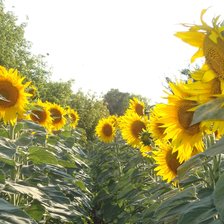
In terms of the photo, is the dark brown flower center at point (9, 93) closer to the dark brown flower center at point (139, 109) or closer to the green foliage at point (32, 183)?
the green foliage at point (32, 183)

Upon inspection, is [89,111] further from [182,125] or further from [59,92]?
[182,125]

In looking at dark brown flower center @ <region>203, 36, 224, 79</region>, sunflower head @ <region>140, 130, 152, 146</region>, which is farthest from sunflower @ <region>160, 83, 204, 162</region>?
sunflower head @ <region>140, 130, 152, 146</region>

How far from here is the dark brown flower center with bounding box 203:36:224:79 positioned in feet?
3.51

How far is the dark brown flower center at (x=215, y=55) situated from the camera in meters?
1.07

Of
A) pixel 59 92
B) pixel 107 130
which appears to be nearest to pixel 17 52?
pixel 59 92

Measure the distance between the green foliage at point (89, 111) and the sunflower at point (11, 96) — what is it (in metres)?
14.6

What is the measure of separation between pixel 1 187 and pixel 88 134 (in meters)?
16.6

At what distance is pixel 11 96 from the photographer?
3.33 metres

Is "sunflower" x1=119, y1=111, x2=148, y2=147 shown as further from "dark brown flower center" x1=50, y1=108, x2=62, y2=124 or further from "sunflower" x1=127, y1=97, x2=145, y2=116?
"dark brown flower center" x1=50, y1=108, x2=62, y2=124

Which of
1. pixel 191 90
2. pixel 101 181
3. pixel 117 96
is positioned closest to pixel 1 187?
pixel 191 90

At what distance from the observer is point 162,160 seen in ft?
8.91

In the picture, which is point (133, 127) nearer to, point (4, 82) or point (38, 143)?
point (38, 143)

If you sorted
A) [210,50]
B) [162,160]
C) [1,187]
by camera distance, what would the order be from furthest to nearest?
[162,160] → [1,187] → [210,50]

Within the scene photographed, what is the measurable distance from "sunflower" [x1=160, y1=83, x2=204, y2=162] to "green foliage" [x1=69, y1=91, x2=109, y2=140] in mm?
16060
